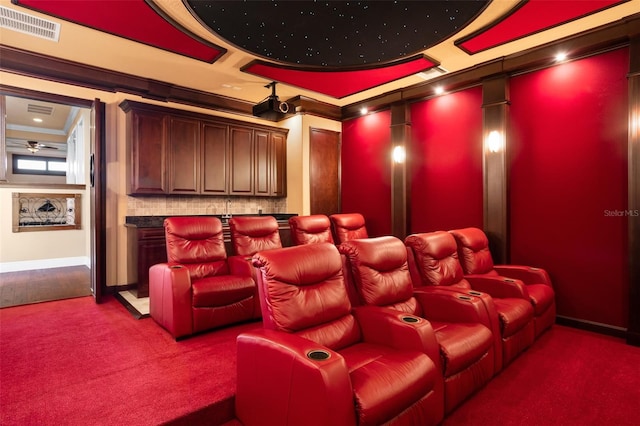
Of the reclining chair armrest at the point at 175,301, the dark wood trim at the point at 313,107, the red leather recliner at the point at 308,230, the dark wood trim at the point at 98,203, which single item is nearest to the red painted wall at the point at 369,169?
the dark wood trim at the point at 313,107

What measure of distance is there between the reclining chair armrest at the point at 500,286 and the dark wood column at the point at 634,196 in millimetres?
924

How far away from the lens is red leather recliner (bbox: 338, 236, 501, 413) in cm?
207

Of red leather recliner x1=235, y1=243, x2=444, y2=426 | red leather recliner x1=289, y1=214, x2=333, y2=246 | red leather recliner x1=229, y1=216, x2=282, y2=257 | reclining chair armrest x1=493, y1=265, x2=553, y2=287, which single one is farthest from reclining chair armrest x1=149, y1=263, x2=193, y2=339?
reclining chair armrest x1=493, y1=265, x2=553, y2=287

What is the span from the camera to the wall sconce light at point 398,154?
16.6 ft

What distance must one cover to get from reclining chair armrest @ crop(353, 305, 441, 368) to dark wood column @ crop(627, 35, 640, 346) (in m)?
2.32

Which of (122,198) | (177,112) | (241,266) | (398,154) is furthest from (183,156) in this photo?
(398,154)

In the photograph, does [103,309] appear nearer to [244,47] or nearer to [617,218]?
[244,47]

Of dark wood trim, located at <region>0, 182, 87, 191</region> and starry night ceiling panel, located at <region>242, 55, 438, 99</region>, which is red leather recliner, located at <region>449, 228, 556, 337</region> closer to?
starry night ceiling panel, located at <region>242, 55, 438, 99</region>

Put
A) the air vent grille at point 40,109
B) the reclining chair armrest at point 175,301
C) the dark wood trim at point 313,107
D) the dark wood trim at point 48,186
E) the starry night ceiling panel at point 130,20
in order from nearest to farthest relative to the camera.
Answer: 1. the starry night ceiling panel at point 130,20
2. the reclining chair armrest at point 175,301
3. the dark wood trim at point 313,107
4. the dark wood trim at point 48,186
5. the air vent grille at point 40,109

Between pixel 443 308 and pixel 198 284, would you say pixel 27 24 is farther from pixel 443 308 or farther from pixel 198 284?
pixel 443 308

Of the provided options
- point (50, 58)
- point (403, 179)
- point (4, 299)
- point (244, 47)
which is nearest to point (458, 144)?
point (403, 179)

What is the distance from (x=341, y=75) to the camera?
439 centimetres

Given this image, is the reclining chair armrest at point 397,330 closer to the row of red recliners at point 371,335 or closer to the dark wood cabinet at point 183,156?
the row of red recliners at point 371,335

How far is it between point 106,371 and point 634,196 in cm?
440
